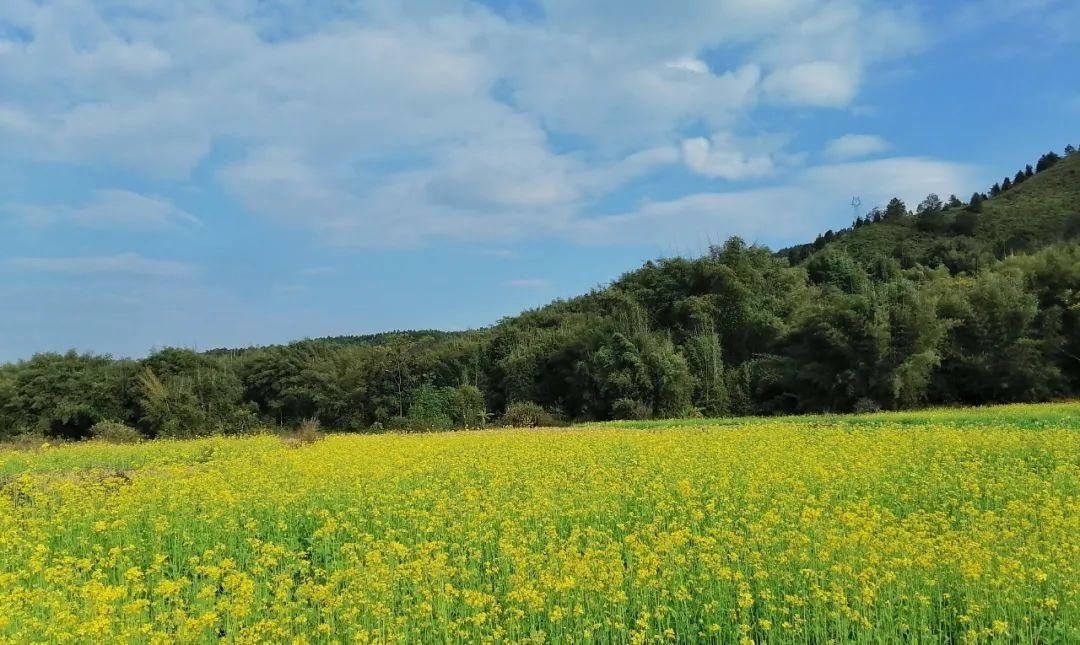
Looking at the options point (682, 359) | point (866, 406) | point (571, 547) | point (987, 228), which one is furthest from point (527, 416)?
point (987, 228)

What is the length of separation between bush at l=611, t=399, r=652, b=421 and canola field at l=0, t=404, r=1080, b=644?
1648cm

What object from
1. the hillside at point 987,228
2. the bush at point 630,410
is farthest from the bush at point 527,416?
the hillside at point 987,228

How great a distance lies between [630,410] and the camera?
2942cm

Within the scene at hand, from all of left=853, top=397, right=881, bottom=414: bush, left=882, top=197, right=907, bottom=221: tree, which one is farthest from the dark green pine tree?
left=853, top=397, right=881, bottom=414: bush

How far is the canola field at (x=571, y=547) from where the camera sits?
4.45 meters

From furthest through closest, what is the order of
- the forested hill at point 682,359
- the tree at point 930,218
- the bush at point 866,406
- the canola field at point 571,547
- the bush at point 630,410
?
the tree at point 930,218
the bush at point 630,410
the forested hill at point 682,359
the bush at point 866,406
the canola field at point 571,547

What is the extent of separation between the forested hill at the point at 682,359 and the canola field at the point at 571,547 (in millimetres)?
15035

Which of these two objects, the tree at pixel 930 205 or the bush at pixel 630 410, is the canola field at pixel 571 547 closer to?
the bush at pixel 630 410

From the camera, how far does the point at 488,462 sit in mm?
11523

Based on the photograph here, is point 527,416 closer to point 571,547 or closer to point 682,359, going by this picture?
point 682,359

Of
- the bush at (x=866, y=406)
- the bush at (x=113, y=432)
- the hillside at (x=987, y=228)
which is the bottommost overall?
the bush at (x=866, y=406)

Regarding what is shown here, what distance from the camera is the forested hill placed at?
25844mm

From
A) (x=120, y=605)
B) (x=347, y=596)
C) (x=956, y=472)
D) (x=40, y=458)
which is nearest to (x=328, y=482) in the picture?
(x=120, y=605)

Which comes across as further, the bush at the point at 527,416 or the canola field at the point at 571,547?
the bush at the point at 527,416
